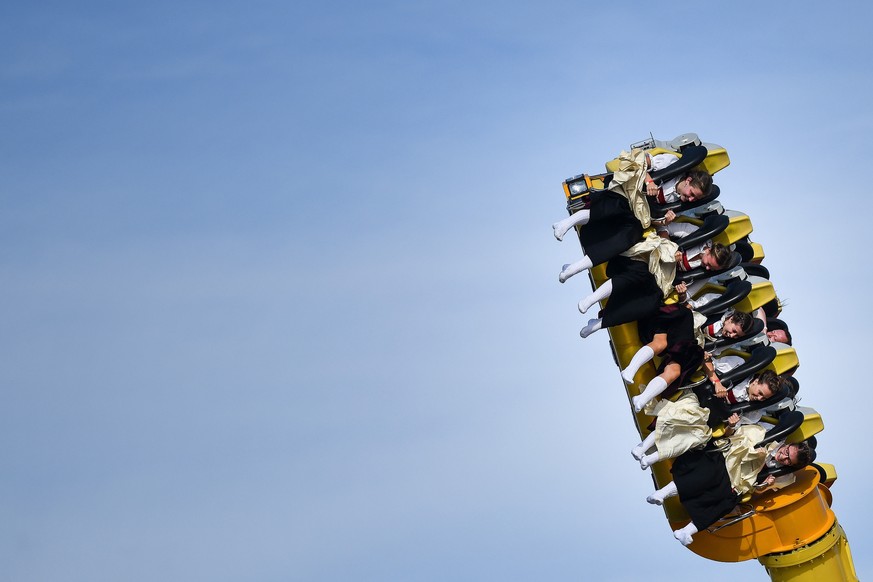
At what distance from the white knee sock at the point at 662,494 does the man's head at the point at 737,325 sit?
208cm

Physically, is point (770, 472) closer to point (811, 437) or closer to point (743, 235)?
point (811, 437)

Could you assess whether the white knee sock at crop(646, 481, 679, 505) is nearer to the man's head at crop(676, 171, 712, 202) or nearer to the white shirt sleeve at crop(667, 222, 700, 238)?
the white shirt sleeve at crop(667, 222, 700, 238)

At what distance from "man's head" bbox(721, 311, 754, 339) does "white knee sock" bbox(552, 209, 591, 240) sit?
7.41 ft

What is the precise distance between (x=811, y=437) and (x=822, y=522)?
1.17 metres

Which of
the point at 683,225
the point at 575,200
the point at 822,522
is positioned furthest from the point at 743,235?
the point at 822,522

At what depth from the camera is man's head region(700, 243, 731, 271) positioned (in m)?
19.6

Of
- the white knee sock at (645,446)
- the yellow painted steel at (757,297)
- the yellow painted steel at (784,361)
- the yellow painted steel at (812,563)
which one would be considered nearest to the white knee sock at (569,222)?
the yellow painted steel at (757,297)

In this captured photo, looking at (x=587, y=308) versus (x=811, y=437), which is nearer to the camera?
(x=587, y=308)

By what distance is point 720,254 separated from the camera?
64.3 feet

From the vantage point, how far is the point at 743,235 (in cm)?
2027

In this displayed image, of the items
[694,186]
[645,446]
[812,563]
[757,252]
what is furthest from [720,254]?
[812,563]

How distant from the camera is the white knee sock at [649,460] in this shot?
19703 mm

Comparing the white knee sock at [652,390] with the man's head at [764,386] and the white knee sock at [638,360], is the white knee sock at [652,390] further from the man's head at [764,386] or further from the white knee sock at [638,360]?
the man's head at [764,386]

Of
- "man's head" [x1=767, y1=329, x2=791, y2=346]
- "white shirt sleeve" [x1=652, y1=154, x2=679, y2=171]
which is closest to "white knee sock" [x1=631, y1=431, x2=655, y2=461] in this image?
"man's head" [x1=767, y1=329, x2=791, y2=346]
